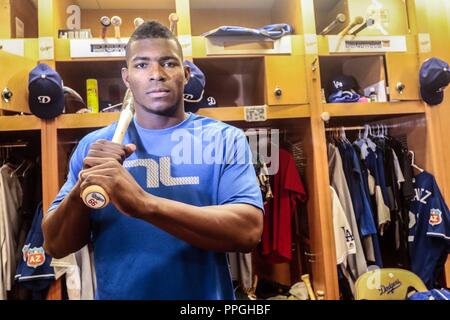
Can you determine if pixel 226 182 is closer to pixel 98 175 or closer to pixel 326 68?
pixel 98 175

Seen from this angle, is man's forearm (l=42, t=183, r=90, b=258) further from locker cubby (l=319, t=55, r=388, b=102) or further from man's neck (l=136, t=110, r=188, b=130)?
locker cubby (l=319, t=55, r=388, b=102)

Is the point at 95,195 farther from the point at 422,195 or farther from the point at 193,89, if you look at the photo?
the point at 422,195

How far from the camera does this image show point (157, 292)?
59 cm

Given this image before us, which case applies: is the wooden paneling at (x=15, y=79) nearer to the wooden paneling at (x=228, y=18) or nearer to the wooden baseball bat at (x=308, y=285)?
the wooden paneling at (x=228, y=18)

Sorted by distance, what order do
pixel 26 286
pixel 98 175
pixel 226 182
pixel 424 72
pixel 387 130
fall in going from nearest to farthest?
pixel 98 175 < pixel 226 182 < pixel 26 286 < pixel 424 72 < pixel 387 130

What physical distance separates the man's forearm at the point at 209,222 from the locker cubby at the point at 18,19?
881 mm

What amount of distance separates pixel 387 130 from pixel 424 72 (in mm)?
235

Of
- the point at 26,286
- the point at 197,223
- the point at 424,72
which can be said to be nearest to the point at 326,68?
the point at 424,72

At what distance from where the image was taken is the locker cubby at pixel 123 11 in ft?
3.46

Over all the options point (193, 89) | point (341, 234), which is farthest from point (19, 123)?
point (341, 234)

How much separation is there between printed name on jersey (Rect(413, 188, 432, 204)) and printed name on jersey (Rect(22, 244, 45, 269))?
1201mm

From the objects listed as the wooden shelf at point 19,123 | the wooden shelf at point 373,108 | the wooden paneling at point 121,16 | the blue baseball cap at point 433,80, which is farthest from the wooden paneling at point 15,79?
the blue baseball cap at point 433,80

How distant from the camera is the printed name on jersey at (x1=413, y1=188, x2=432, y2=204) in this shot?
1.07 m

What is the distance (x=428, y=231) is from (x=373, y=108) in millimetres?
448
